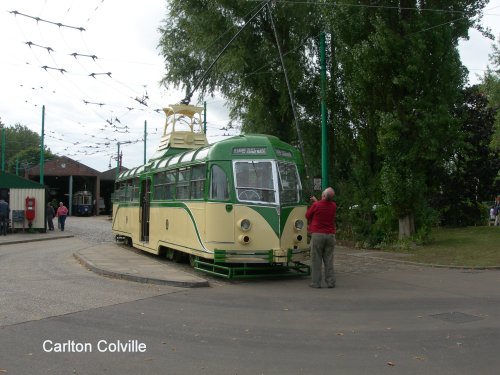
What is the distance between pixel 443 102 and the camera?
731 inches

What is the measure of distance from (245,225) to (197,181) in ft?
6.51

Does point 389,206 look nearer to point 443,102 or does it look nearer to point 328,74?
point 443,102

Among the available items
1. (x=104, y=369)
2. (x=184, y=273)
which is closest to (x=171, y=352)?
(x=104, y=369)

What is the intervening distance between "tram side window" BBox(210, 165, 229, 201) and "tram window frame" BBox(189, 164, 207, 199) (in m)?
0.30

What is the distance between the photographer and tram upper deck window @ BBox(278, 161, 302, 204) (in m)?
12.1

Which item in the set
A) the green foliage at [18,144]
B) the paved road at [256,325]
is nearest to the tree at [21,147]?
the green foliage at [18,144]

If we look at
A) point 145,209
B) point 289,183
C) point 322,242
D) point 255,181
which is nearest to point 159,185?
point 145,209

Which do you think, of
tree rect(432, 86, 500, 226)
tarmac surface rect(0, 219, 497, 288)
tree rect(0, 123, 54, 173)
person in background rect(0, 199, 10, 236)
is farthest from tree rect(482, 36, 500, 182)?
tree rect(0, 123, 54, 173)

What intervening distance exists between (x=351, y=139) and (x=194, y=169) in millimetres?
11065

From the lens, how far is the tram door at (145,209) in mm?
17422

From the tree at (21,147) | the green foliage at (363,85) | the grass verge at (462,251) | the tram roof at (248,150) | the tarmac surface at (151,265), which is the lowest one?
the tarmac surface at (151,265)

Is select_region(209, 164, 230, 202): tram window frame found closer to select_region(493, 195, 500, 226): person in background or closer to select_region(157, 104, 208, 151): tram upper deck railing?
select_region(157, 104, 208, 151): tram upper deck railing

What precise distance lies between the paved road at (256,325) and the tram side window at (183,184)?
9.87ft

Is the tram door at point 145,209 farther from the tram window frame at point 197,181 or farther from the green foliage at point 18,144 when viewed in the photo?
the green foliage at point 18,144
